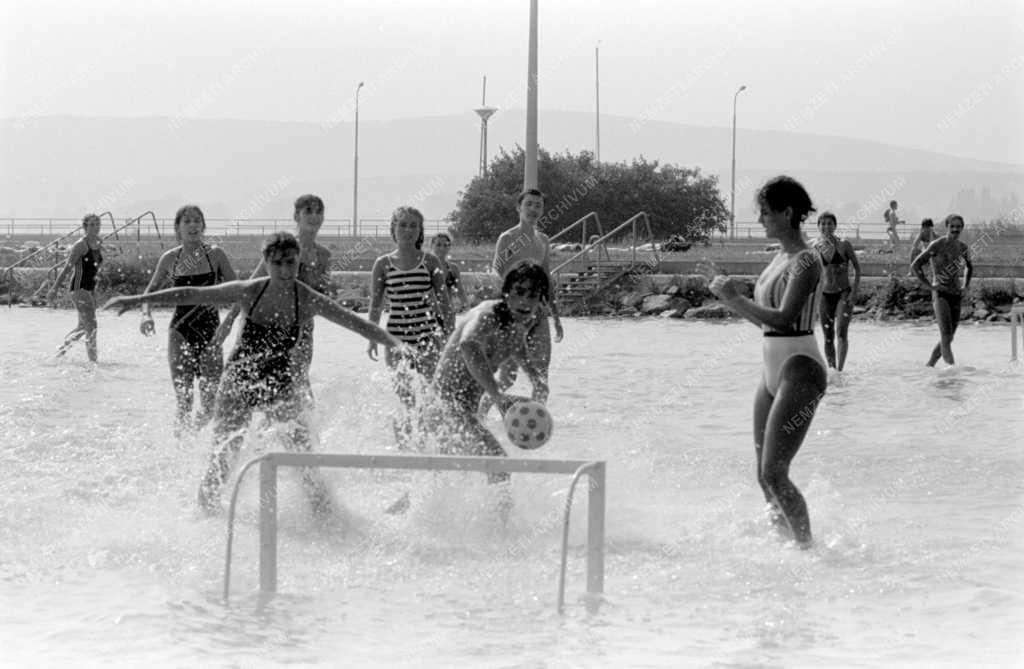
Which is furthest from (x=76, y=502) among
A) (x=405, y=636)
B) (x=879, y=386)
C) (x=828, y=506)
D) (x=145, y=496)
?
(x=879, y=386)

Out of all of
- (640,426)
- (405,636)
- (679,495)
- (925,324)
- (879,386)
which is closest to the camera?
(405,636)

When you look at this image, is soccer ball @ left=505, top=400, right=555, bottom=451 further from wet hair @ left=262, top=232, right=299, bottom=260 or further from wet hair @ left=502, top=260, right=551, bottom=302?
wet hair @ left=262, top=232, right=299, bottom=260

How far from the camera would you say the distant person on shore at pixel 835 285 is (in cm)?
1523

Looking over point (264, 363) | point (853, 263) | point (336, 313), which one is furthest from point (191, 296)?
point (853, 263)

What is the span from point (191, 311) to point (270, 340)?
230 cm

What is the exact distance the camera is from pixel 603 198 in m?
63.0

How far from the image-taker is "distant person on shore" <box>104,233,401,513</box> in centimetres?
752

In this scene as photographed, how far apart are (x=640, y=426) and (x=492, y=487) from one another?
530cm

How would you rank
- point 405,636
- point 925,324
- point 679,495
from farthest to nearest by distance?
point 925,324
point 679,495
point 405,636

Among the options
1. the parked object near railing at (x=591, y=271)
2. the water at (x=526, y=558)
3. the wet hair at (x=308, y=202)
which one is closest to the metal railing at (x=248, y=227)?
the parked object near railing at (x=591, y=271)

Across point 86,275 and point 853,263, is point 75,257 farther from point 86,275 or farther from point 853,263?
point 853,263

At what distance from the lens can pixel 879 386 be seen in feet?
49.6

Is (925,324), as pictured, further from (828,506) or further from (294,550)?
(294,550)

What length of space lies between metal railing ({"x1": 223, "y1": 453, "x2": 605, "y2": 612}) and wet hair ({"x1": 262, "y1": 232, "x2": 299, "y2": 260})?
181 cm
